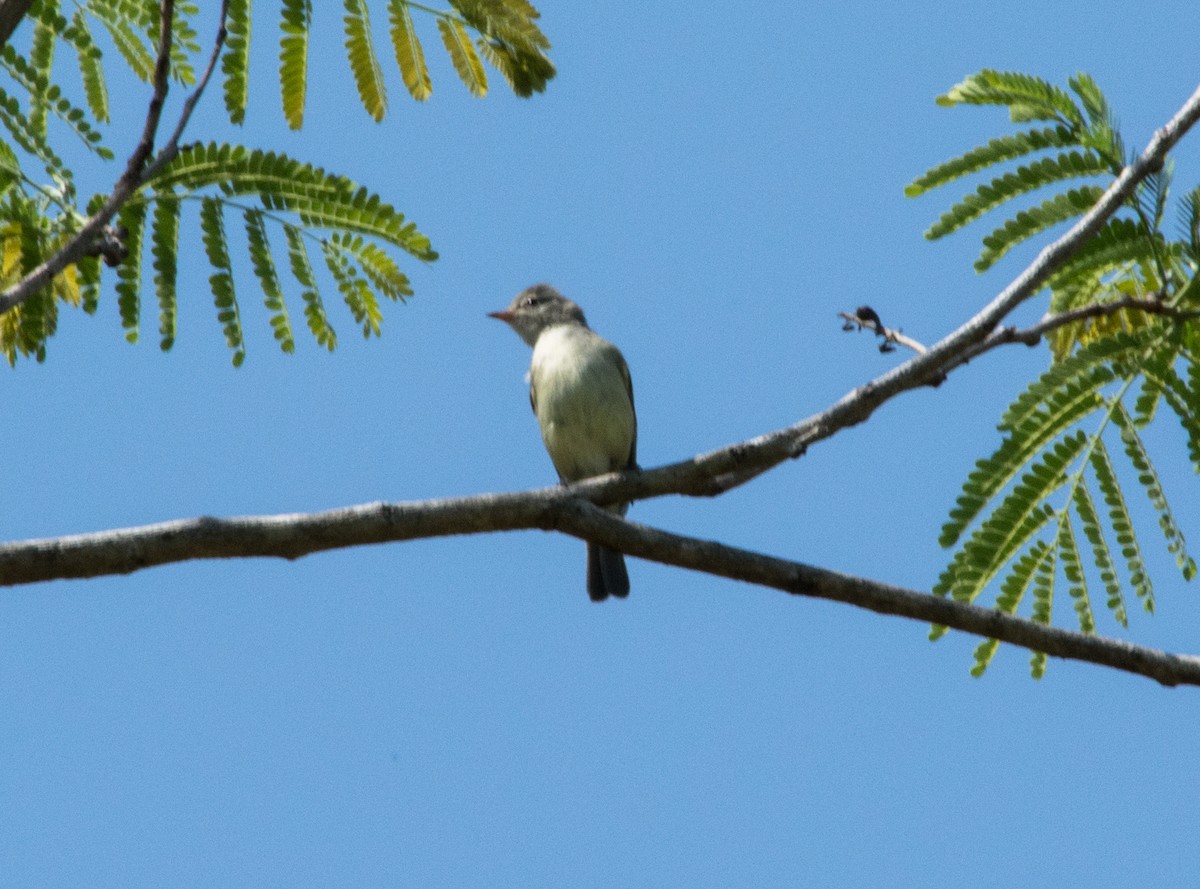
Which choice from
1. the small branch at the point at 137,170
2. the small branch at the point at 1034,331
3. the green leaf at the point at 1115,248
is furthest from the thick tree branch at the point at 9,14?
the green leaf at the point at 1115,248

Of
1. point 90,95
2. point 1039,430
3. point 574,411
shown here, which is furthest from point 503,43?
point 574,411

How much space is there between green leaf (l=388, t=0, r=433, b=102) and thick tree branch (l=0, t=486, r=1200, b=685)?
144 cm

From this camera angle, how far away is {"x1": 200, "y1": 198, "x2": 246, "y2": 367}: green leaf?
3.81 meters

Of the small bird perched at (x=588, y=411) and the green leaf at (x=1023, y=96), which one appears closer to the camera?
the green leaf at (x=1023, y=96)

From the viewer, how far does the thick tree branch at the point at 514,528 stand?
3.03m

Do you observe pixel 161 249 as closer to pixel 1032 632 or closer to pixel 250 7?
pixel 250 7

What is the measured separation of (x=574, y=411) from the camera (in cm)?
688

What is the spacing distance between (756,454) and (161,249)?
1.72 meters

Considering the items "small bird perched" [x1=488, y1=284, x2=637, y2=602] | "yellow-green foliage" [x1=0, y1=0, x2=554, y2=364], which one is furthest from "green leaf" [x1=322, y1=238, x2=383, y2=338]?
"small bird perched" [x1=488, y1=284, x2=637, y2=602]

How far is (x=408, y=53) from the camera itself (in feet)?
13.6

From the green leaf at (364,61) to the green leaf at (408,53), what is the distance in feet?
0.23

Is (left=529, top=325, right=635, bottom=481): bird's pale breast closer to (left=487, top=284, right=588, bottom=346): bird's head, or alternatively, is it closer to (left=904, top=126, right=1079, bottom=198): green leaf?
(left=487, top=284, right=588, bottom=346): bird's head

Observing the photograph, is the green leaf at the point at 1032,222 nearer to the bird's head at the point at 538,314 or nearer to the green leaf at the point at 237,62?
the green leaf at the point at 237,62

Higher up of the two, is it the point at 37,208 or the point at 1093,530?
the point at 37,208
